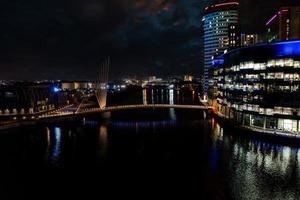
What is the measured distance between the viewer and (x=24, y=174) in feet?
127

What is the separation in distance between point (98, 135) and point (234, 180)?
3705 cm

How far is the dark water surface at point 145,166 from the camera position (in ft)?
105

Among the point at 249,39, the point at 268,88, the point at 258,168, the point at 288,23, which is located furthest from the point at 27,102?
the point at 249,39

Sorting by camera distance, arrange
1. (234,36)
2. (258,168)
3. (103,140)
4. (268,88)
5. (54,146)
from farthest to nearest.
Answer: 1. (234,36)
2. (103,140)
3. (268,88)
4. (54,146)
5. (258,168)

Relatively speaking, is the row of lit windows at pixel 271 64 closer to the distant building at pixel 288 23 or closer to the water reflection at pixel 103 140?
the water reflection at pixel 103 140

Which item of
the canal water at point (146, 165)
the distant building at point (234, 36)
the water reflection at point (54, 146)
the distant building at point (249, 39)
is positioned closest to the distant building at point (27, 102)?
the canal water at point (146, 165)

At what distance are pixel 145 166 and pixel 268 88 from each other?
1243 inches

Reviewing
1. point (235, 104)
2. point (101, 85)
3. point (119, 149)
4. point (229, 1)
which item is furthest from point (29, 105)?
point (229, 1)

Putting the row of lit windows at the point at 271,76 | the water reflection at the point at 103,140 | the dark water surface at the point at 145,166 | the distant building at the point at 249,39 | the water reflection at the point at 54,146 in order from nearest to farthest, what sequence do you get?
the dark water surface at the point at 145,166 < the water reflection at the point at 54,146 < the water reflection at the point at 103,140 < the row of lit windows at the point at 271,76 < the distant building at the point at 249,39

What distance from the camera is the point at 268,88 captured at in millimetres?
55469

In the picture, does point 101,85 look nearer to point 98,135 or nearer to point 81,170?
point 98,135

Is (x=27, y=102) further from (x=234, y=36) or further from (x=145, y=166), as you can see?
(x=234, y=36)

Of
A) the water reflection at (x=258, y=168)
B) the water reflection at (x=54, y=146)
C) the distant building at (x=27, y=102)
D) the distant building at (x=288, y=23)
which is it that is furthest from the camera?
the distant building at (x=288, y=23)

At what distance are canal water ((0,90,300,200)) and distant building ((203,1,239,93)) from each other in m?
104
